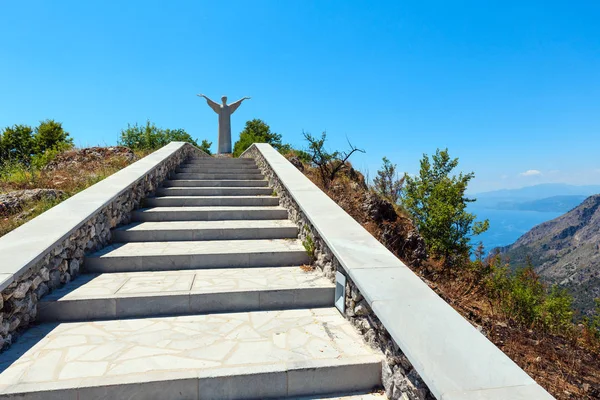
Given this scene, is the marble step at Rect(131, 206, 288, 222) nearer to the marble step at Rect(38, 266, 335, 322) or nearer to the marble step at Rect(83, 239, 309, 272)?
the marble step at Rect(83, 239, 309, 272)

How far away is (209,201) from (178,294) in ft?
10.1

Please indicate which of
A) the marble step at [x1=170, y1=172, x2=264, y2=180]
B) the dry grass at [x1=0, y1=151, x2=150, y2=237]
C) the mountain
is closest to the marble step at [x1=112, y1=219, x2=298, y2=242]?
the dry grass at [x1=0, y1=151, x2=150, y2=237]

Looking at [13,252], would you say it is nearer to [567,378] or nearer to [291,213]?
[291,213]

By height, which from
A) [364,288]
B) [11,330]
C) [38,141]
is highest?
[38,141]

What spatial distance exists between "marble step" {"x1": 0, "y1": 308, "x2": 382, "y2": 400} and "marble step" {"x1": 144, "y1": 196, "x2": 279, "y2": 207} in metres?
3.19

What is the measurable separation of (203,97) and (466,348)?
56.8ft

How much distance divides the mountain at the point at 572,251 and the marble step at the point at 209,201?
60.0m

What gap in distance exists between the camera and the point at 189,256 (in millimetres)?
3916

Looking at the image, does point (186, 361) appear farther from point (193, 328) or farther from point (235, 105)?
point (235, 105)

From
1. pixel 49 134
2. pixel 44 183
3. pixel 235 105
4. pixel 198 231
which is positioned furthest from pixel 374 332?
pixel 49 134

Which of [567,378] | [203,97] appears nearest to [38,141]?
[203,97]

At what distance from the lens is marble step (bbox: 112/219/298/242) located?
4531 mm

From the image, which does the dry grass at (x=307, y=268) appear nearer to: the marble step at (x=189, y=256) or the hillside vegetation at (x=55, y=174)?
the marble step at (x=189, y=256)

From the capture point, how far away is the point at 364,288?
2.59m
